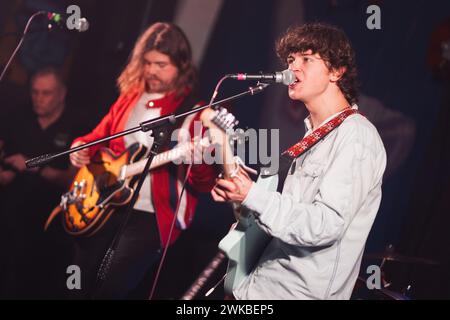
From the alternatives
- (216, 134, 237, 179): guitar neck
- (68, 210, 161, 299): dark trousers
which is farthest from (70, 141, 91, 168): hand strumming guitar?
(216, 134, 237, 179): guitar neck

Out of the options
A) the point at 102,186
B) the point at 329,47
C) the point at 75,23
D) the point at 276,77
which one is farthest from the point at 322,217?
the point at 75,23

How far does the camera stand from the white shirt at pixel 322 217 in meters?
1.91

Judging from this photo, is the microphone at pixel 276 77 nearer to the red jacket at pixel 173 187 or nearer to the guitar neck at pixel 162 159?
the guitar neck at pixel 162 159

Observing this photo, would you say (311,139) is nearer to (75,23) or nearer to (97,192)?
(97,192)

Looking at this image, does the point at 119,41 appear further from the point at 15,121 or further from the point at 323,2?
the point at 323,2

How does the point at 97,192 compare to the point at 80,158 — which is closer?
the point at 97,192

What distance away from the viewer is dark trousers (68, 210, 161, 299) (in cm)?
362

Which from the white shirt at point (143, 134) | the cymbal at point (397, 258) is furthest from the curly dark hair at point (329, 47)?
the white shirt at point (143, 134)

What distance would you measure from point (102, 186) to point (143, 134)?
0.47 m

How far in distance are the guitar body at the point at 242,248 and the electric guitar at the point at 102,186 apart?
1366 millimetres

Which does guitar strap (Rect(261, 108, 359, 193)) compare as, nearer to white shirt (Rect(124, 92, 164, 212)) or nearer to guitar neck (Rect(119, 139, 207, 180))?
guitar neck (Rect(119, 139, 207, 180))

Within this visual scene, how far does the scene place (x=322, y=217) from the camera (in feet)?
6.27

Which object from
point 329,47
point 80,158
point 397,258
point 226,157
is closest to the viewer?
point 226,157
